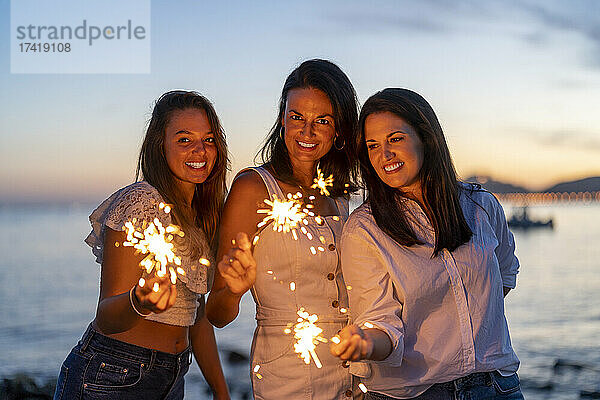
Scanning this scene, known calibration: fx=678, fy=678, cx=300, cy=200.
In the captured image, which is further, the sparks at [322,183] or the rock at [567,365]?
the rock at [567,365]

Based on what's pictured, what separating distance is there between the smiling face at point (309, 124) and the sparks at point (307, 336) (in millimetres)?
787

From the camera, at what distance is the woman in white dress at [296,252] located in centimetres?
318

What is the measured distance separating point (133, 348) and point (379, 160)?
142 cm

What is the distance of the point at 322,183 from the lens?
360 centimetres

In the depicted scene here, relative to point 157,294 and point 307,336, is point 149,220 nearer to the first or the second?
point 157,294

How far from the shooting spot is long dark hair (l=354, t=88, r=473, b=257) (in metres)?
3.01

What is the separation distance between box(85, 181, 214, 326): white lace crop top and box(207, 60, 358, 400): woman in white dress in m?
0.17

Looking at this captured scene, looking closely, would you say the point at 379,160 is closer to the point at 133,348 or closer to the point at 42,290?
the point at 133,348

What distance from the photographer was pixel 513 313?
18.2 m

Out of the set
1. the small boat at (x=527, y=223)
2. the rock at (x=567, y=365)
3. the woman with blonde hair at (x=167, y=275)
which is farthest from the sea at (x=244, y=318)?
the small boat at (x=527, y=223)

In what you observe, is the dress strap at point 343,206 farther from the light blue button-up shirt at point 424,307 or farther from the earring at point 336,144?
the light blue button-up shirt at point 424,307

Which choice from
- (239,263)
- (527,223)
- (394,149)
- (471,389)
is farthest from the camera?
(527,223)

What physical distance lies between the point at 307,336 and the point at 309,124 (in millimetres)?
1032

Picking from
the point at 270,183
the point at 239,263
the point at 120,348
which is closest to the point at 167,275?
the point at 239,263
